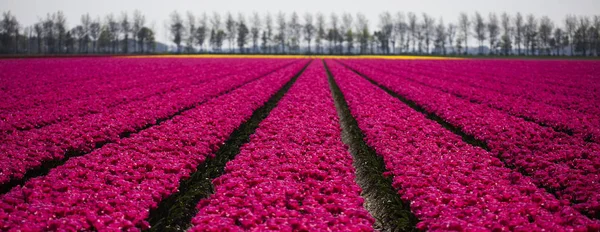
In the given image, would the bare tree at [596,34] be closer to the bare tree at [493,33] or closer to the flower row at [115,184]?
the bare tree at [493,33]

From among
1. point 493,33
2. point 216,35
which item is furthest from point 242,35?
point 493,33

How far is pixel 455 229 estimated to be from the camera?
5188 millimetres

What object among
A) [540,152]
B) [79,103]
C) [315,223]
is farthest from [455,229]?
[79,103]

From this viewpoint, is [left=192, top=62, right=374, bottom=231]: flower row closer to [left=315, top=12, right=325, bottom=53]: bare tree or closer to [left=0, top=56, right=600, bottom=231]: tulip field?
[left=0, top=56, right=600, bottom=231]: tulip field

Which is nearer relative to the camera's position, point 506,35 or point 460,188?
point 460,188

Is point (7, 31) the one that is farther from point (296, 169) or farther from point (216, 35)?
point (296, 169)

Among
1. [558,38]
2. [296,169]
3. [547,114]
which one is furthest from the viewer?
[558,38]

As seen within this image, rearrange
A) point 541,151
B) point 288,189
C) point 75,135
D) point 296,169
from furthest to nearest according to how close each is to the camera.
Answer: point 75,135 < point 541,151 < point 296,169 < point 288,189

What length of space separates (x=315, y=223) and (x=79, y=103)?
45.6 feet

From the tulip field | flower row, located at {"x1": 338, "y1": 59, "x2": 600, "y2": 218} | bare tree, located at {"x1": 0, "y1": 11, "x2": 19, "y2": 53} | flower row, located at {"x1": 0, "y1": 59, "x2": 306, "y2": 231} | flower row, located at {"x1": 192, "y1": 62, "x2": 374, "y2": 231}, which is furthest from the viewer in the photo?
bare tree, located at {"x1": 0, "y1": 11, "x2": 19, "y2": 53}

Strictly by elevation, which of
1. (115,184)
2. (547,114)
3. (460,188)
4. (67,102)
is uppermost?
(67,102)

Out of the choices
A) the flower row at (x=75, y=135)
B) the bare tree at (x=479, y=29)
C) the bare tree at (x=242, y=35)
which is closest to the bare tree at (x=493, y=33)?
the bare tree at (x=479, y=29)

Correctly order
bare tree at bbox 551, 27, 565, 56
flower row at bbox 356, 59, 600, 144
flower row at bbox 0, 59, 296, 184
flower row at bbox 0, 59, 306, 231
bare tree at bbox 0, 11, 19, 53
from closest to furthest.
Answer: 1. flower row at bbox 0, 59, 306, 231
2. flower row at bbox 0, 59, 296, 184
3. flower row at bbox 356, 59, 600, 144
4. bare tree at bbox 0, 11, 19, 53
5. bare tree at bbox 551, 27, 565, 56

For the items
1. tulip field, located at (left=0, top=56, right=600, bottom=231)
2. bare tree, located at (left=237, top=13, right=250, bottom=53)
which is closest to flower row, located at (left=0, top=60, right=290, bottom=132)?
tulip field, located at (left=0, top=56, right=600, bottom=231)
